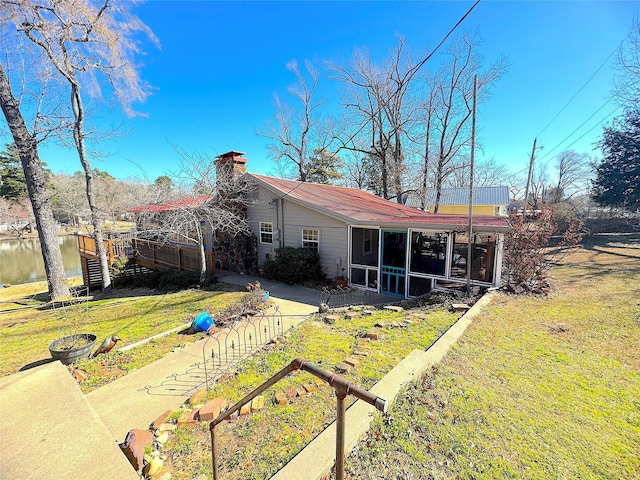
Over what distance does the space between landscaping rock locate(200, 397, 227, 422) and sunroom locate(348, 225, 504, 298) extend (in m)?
6.71

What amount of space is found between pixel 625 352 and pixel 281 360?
18.7 ft

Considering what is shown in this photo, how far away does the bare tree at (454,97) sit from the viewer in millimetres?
19609

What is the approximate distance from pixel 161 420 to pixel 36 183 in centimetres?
1174

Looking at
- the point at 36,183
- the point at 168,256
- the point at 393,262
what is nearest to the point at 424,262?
the point at 393,262

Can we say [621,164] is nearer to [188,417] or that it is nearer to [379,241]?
[379,241]

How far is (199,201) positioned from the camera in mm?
10633

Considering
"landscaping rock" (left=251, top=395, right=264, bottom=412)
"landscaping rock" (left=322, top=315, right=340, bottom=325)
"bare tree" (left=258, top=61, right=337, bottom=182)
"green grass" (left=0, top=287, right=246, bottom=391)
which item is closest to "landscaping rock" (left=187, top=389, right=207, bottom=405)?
"landscaping rock" (left=251, top=395, right=264, bottom=412)

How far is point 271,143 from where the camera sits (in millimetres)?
27078

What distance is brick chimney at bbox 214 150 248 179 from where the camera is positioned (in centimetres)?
1202

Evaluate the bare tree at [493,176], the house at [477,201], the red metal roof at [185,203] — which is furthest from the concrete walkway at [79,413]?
the bare tree at [493,176]

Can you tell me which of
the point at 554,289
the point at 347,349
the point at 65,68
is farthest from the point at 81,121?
the point at 554,289

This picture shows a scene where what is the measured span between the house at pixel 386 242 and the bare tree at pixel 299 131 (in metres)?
14.6

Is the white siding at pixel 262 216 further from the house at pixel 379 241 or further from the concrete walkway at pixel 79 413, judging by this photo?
the concrete walkway at pixel 79 413

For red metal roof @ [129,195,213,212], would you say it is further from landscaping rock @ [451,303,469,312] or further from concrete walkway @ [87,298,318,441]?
landscaping rock @ [451,303,469,312]
